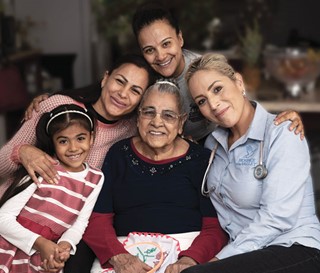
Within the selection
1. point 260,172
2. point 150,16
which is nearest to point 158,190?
point 260,172

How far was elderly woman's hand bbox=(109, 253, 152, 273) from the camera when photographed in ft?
7.47

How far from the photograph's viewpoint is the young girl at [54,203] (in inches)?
88.7

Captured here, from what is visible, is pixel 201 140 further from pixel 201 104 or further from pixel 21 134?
pixel 21 134

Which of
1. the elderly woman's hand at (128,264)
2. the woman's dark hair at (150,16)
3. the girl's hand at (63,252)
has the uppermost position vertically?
the woman's dark hair at (150,16)

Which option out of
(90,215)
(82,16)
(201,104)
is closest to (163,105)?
(201,104)

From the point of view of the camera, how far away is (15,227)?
7.37 ft

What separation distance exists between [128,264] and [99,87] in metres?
0.82

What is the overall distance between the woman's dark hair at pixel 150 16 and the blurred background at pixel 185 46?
4.57ft

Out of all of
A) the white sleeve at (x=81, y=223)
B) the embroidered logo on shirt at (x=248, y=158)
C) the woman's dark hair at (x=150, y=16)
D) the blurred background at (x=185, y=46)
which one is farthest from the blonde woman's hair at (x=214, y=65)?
the blurred background at (x=185, y=46)

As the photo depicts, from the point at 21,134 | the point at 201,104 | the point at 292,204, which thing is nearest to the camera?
the point at 292,204

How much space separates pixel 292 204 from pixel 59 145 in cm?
90

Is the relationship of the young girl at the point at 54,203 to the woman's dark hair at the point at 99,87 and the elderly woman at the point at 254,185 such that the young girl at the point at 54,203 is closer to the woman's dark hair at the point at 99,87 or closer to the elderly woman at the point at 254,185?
the woman's dark hair at the point at 99,87

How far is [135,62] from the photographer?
2600 millimetres

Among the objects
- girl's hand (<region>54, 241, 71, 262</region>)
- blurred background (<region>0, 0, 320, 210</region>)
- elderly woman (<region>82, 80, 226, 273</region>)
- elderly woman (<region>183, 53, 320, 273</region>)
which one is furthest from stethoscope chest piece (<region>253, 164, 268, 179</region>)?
blurred background (<region>0, 0, 320, 210</region>)
